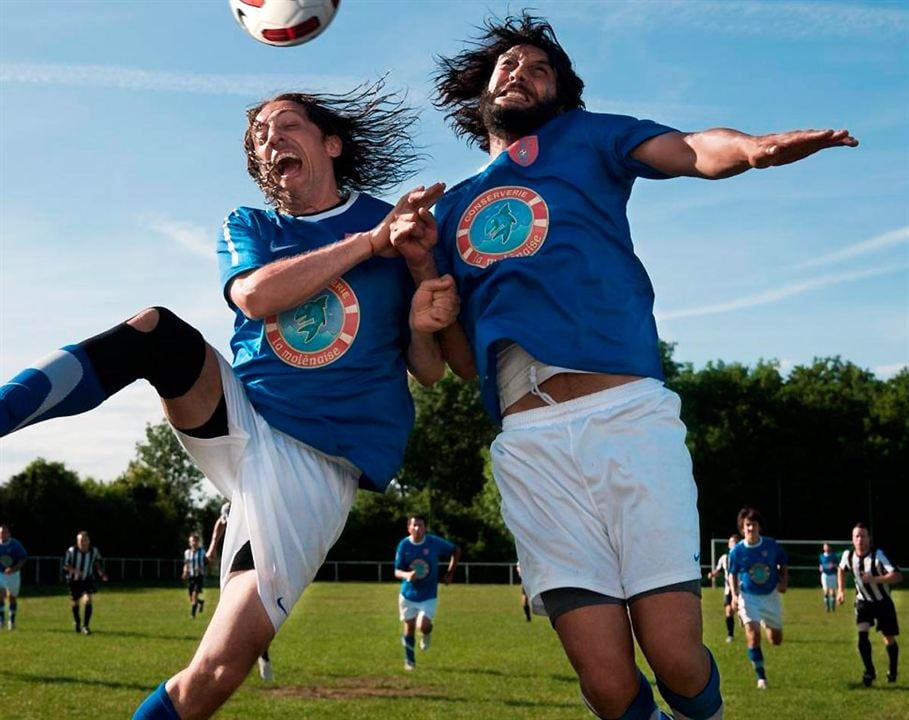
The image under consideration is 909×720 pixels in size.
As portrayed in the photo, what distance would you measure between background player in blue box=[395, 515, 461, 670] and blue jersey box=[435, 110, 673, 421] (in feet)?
44.3

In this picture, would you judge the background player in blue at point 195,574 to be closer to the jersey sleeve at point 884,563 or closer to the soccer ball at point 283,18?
the jersey sleeve at point 884,563

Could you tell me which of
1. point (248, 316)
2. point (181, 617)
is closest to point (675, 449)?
point (248, 316)

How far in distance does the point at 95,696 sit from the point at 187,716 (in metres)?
10.1

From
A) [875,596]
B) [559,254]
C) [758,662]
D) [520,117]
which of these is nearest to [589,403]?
[559,254]

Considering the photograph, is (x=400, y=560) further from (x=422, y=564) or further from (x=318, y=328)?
(x=318, y=328)

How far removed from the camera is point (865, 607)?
16.4 m

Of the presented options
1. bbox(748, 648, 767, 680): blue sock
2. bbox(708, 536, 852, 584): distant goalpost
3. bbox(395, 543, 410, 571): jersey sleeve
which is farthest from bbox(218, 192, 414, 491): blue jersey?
bbox(708, 536, 852, 584): distant goalpost

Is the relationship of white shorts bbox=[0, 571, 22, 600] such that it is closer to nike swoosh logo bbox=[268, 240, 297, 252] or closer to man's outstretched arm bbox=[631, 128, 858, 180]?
nike swoosh logo bbox=[268, 240, 297, 252]

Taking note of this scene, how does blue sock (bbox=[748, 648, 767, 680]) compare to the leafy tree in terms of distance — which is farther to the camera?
the leafy tree

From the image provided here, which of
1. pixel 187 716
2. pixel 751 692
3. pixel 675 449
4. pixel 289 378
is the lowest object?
pixel 751 692

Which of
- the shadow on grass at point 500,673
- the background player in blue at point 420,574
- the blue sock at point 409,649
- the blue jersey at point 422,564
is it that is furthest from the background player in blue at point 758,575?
the blue sock at point 409,649

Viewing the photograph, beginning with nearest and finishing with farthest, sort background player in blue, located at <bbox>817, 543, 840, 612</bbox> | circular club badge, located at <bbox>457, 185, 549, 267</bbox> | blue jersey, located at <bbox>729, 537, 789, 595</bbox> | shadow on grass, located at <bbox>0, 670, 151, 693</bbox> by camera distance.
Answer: circular club badge, located at <bbox>457, 185, 549, 267</bbox> < shadow on grass, located at <bbox>0, 670, 151, 693</bbox> < blue jersey, located at <bbox>729, 537, 789, 595</bbox> < background player in blue, located at <bbox>817, 543, 840, 612</bbox>

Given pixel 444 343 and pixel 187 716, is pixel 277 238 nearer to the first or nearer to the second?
pixel 444 343

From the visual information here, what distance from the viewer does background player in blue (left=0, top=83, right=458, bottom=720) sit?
394 cm
